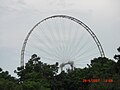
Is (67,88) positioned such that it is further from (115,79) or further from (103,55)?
(115,79)

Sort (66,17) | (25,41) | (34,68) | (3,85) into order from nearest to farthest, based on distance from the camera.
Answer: (3,85) < (66,17) < (25,41) < (34,68)

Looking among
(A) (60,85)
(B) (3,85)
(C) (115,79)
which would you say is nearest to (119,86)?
(C) (115,79)

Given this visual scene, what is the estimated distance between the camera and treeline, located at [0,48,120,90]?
80875 millimetres

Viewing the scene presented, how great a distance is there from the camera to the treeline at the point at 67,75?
80875 millimetres

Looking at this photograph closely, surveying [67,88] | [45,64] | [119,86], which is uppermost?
[45,64]

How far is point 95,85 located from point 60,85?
22.2 metres

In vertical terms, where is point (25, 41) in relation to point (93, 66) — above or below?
above

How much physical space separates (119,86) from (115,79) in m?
3.45

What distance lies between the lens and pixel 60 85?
9512cm

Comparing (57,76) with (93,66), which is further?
(57,76)

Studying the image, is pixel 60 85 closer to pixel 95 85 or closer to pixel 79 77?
pixel 79 77

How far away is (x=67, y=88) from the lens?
95.9 m

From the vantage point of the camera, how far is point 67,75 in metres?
97.4

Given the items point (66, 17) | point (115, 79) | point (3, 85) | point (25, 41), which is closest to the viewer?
point (3, 85)
